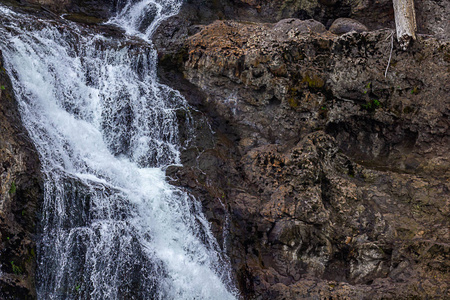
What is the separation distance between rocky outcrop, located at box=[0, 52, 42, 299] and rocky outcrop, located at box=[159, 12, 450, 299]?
286cm

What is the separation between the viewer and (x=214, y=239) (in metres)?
7.32

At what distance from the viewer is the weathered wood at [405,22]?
8758mm

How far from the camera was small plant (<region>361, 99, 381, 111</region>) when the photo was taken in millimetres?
9031

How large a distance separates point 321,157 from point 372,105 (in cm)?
205

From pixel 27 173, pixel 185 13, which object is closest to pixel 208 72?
pixel 185 13

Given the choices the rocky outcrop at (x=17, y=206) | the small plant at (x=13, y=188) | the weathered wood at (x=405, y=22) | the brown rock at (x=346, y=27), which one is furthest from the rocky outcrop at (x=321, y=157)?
the small plant at (x=13, y=188)

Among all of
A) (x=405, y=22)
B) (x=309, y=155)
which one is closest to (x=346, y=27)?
(x=405, y=22)

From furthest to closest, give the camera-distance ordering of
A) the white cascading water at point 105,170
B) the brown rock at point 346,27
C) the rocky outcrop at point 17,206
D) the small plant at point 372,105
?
the brown rock at point 346,27 < the small plant at point 372,105 < the white cascading water at point 105,170 < the rocky outcrop at point 17,206

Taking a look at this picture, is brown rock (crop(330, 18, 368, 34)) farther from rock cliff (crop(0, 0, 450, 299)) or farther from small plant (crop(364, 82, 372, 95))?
small plant (crop(364, 82, 372, 95))

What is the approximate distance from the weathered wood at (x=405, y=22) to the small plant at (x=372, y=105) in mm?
1467

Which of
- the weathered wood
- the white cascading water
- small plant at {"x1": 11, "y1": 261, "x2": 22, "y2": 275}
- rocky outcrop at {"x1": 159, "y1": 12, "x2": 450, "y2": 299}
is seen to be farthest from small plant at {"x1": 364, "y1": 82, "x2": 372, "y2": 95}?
small plant at {"x1": 11, "y1": 261, "x2": 22, "y2": 275}

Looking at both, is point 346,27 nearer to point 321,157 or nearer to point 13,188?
point 321,157

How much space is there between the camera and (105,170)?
7.50 metres

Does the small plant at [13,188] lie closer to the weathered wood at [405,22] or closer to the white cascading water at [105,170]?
the white cascading water at [105,170]
